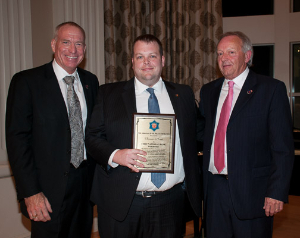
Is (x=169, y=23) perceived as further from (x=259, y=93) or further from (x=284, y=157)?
(x=284, y=157)

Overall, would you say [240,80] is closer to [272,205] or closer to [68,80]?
[272,205]

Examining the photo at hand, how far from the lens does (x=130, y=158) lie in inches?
77.0

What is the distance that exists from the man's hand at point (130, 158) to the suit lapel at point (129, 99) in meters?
0.23

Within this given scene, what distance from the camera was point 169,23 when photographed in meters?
4.96

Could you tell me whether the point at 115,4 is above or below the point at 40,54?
above

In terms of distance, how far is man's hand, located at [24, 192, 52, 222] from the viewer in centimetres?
216

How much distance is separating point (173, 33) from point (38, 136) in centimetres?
323

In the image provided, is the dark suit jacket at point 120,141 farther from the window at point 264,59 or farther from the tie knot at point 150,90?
the window at point 264,59

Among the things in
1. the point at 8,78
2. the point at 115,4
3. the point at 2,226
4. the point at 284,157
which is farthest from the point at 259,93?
the point at 115,4

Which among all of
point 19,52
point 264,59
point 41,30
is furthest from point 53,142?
point 264,59

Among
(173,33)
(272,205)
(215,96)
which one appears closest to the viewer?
(272,205)

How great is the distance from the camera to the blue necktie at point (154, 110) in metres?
2.08

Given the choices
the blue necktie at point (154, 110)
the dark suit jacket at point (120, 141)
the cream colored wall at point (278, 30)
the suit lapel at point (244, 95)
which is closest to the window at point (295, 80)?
the cream colored wall at point (278, 30)

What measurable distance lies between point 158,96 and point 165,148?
1.34 ft
